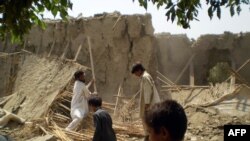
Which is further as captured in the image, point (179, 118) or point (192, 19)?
point (192, 19)

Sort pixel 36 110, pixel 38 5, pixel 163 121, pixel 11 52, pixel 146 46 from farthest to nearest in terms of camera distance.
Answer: pixel 11 52 → pixel 146 46 → pixel 36 110 → pixel 38 5 → pixel 163 121

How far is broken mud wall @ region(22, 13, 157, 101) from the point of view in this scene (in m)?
12.2

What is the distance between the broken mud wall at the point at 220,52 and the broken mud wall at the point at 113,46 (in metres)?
4.28

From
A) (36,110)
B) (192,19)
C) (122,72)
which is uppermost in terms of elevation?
(192,19)

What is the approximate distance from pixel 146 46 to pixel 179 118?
395 inches

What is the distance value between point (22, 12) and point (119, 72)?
29.3 ft

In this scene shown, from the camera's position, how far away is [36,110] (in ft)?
35.2

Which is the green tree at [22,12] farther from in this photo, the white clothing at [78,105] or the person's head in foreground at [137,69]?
the white clothing at [78,105]

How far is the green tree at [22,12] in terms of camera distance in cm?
310

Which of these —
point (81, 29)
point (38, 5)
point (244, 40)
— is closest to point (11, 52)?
point (81, 29)

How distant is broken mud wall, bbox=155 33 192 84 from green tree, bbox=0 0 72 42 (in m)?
12.1

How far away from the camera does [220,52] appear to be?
16.1 metres

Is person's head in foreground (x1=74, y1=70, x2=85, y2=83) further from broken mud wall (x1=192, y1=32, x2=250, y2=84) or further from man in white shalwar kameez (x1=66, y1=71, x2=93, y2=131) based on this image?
broken mud wall (x1=192, y1=32, x2=250, y2=84)

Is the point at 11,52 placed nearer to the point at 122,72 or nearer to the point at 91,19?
the point at 91,19
